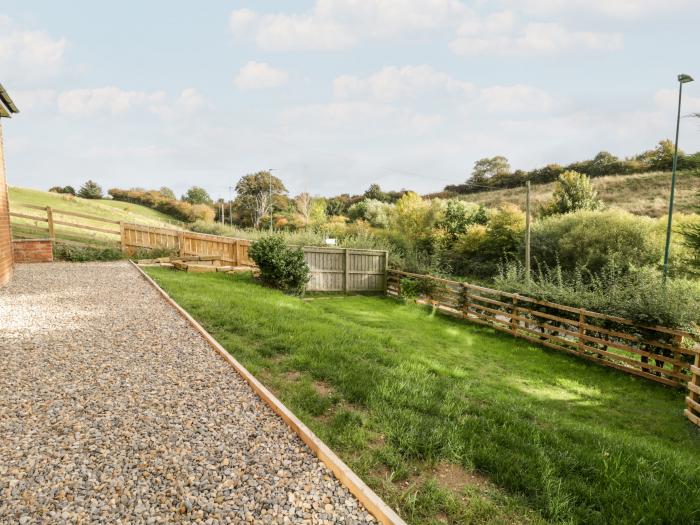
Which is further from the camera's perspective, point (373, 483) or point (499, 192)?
point (499, 192)

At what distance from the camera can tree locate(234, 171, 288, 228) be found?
156ft

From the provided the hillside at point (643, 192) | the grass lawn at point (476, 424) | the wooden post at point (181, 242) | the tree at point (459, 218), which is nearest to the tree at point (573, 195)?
the hillside at point (643, 192)

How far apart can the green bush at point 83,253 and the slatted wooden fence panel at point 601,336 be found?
43.3ft

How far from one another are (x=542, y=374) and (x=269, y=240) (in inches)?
348

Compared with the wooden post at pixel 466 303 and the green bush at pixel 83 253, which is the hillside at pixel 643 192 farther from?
the green bush at pixel 83 253

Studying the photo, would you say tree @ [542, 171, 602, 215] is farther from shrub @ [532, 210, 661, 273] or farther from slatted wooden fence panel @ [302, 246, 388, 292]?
slatted wooden fence panel @ [302, 246, 388, 292]

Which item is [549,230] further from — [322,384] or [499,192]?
[499,192]

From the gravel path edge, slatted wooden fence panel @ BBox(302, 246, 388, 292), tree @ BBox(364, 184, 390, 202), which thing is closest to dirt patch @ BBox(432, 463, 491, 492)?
the gravel path edge

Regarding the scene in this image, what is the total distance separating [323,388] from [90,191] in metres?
56.1

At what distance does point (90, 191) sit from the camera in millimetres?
47656

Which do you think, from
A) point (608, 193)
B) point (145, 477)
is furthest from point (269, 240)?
point (608, 193)

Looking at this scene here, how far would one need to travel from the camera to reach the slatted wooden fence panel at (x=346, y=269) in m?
14.0

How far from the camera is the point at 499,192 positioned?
53.8m

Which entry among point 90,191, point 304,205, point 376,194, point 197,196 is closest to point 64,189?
point 90,191
